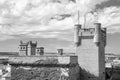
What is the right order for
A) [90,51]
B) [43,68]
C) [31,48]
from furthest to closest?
1. [31,48]
2. [90,51]
3. [43,68]

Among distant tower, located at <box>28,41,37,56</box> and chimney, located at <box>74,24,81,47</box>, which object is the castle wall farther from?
distant tower, located at <box>28,41,37,56</box>

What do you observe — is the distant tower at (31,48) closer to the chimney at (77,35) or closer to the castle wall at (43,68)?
the chimney at (77,35)

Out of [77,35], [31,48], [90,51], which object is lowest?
[90,51]

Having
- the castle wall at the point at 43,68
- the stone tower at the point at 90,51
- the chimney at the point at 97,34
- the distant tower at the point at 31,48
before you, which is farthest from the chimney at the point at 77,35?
the distant tower at the point at 31,48

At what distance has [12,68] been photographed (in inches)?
1072

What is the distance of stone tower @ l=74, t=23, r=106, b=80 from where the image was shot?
30.4 meters

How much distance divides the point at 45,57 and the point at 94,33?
9.29m

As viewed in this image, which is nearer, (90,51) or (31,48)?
(90,51)

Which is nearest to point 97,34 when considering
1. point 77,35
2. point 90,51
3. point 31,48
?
point 90,51

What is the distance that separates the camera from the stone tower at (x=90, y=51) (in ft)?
99.7

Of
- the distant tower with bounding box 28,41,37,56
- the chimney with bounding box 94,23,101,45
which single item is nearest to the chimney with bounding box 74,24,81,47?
the chimney with bounding box 94,23,101,45

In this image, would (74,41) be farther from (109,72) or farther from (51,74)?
(109,72)

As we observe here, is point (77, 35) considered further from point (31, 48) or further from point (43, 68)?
point (31, 48)

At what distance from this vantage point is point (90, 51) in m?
30.8
